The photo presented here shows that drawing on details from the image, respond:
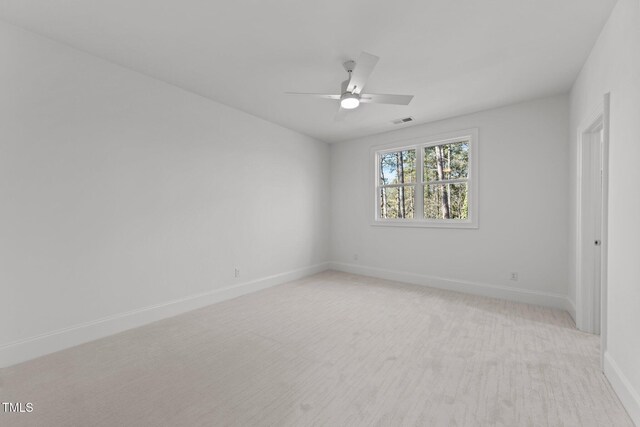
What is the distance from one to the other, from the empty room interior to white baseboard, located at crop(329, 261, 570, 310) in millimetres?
37

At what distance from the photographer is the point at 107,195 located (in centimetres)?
267

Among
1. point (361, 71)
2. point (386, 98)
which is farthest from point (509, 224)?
point (361, 71)

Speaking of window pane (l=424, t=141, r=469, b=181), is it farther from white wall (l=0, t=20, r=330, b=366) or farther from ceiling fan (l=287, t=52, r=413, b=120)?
white wall (l=0, t=20, r=330, b=366)

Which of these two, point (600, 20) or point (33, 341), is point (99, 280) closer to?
point (33, 341)

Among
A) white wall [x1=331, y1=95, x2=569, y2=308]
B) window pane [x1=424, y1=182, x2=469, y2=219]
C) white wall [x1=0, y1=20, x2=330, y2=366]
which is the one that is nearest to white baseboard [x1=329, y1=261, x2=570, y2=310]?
white wall [x1=331, y1=95, x2=569, y2=308]

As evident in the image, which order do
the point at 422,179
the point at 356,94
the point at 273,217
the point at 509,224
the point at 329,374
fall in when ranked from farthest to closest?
the point at 422,179, the point at 273,217, the point at 509,224, the point at 356,94, the point at 329,374

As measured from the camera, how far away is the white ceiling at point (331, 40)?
1955 mm

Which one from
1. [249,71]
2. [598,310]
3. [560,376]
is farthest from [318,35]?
[598,310]

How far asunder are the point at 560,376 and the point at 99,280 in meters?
3.93

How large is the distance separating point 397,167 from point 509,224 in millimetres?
1963

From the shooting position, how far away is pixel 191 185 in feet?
11.1

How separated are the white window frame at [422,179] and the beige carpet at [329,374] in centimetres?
146

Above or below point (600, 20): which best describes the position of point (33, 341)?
below

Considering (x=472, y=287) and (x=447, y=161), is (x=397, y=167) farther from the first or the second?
(x=472, y=287)
